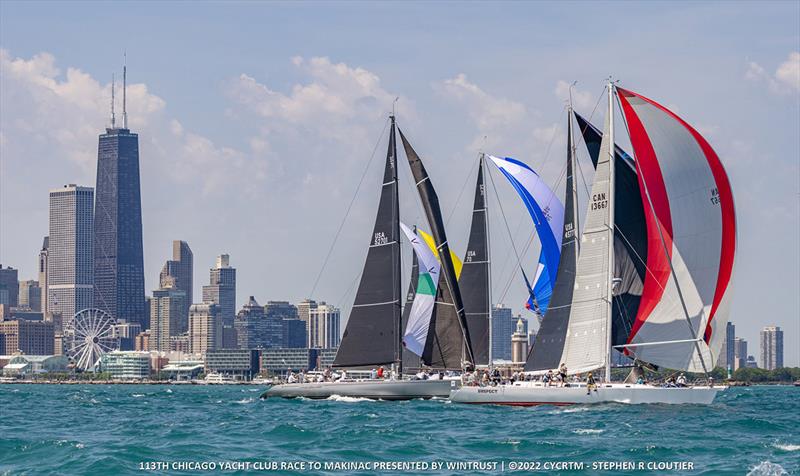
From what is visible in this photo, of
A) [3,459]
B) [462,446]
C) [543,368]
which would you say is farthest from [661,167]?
[3,459]

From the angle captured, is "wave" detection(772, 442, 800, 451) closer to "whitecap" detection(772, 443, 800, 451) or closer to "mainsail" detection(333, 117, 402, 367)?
"whitecap" detection(772, 443, 800, 451)

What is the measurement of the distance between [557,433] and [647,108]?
1660cm

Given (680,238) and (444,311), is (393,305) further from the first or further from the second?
(680,238)

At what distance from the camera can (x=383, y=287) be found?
68312mm

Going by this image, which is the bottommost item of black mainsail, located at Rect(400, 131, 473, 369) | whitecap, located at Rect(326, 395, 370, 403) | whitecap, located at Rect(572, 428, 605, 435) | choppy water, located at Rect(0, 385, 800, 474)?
whitecap, located at Rect(326, 395, 370, 403)

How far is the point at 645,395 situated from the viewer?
182ft

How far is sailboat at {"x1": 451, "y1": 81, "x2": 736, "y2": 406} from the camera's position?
178 feet

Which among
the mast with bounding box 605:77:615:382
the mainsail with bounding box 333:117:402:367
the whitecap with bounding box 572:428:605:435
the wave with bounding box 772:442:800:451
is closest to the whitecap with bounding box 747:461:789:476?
the wave with bounding box 772:442:800:451

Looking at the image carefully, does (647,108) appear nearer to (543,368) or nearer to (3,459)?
A: (543,368)

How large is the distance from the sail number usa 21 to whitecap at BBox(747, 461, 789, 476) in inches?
906

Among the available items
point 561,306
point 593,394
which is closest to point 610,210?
point 561,306

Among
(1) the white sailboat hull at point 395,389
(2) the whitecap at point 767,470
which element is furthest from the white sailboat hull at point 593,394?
(2) the whitecap at point 767,470

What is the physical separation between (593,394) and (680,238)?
23.6 feet

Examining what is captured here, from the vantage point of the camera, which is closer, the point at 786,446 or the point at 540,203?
the point at 786,446
